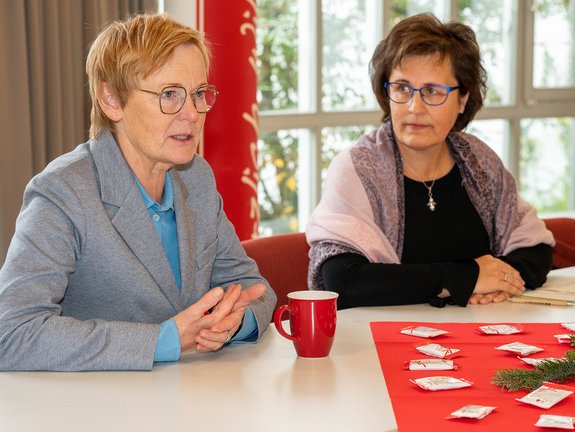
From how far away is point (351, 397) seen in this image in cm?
153

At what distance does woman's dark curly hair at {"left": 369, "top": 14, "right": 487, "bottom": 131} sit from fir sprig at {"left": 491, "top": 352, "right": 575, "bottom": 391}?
47.1 inches

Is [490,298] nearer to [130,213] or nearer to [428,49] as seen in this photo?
[428,49]

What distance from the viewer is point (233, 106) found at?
3361mm

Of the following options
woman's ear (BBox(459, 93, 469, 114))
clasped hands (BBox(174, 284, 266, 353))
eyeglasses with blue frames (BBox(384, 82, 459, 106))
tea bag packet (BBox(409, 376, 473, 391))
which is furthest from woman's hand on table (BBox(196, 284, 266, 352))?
woman's ear (BBox(459, 93, 469, 114))

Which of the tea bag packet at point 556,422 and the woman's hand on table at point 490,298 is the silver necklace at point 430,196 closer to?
the woman's hand on table at point 490,298

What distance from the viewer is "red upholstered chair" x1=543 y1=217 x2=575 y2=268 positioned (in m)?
2.95

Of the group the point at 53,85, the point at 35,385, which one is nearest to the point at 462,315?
the point at 35,385

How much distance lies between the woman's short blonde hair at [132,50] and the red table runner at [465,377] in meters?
0.73

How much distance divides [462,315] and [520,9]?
3.75 metres

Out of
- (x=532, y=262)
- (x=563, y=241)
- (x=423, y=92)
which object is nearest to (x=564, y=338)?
(x=532, y=262)

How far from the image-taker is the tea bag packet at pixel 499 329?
1.92 meters

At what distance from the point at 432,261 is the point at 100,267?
3.59ft

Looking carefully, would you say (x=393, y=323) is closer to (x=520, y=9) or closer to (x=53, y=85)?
(x=53, y=85)

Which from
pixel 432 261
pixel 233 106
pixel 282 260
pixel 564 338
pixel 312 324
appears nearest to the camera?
pixel 312 324
